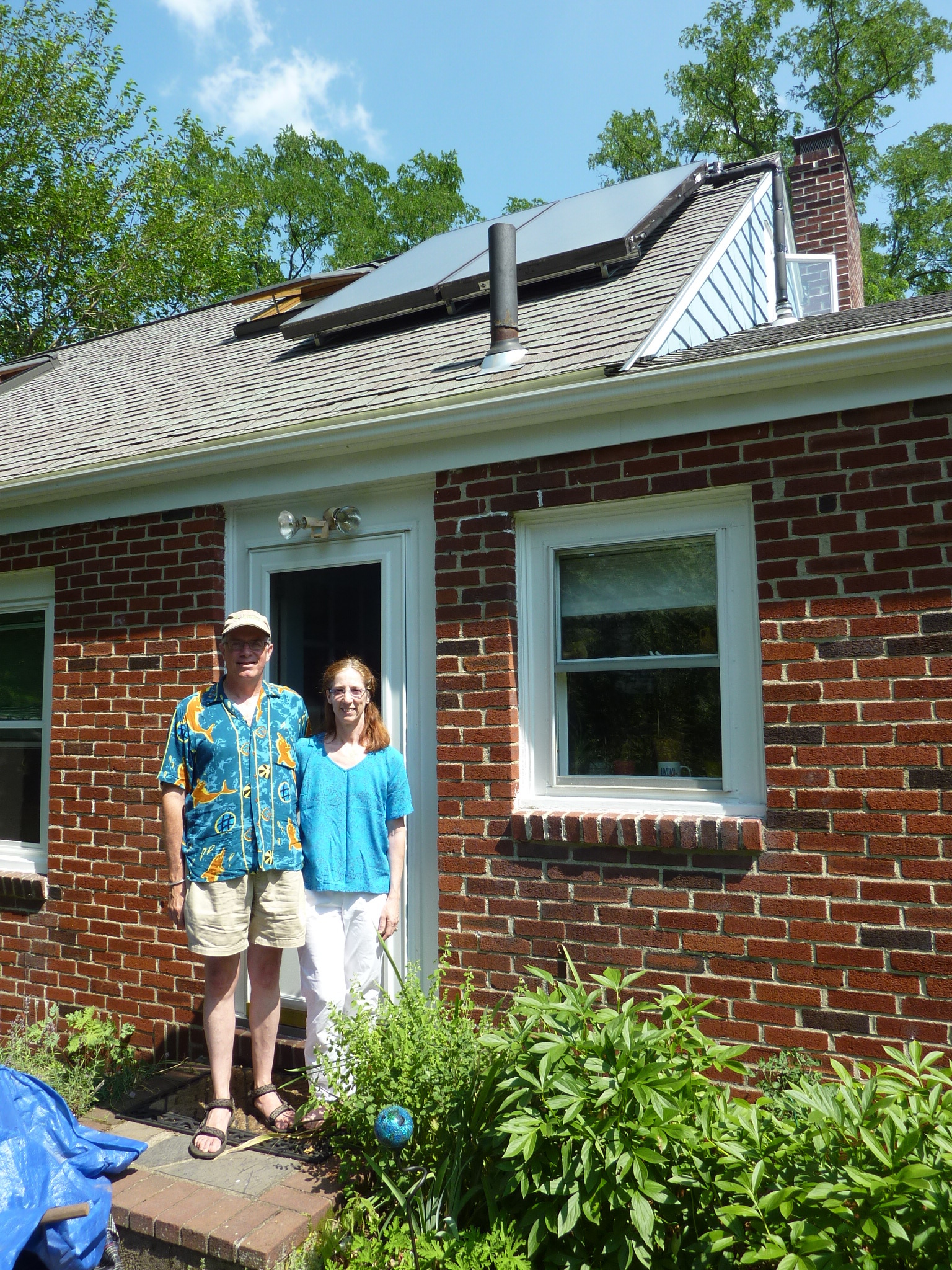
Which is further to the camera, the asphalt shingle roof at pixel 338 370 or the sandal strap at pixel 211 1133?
the asphalt shingle roof at pixel 338 370

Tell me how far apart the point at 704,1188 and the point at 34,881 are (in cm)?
434

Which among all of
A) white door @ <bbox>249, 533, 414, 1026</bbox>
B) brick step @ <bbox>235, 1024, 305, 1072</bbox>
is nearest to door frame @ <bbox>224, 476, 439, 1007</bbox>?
white door @ <bbox>249, 533, 414, 1026</bbox>

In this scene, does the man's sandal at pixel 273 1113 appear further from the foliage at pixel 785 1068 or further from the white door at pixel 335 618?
the foliage at pixel 785 1068

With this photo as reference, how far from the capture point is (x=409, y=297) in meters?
6.57

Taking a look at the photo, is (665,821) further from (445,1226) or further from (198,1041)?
(198,1041)

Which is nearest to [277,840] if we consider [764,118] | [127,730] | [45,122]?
[127,730]

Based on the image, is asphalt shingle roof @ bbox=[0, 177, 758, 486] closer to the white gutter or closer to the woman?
the white gutter

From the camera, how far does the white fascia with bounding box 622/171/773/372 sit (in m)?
4.57

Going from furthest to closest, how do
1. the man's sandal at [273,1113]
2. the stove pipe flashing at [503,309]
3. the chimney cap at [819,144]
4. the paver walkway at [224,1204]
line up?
the chimney cap at [819,144] < the stove pipe flashing at [503,309] < the man's sandal at [273,1113] < the paver walkway at [224,1204]

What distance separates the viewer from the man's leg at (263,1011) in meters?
4.10

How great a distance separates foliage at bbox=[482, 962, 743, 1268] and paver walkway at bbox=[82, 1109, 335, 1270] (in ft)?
2.30

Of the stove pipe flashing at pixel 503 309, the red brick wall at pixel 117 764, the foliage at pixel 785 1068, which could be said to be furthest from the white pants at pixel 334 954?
the stove pipe flashing at pixel 503 309

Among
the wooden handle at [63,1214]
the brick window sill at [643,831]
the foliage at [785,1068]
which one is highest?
the brick window sill at [643,831]

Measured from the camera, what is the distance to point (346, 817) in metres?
4.08
